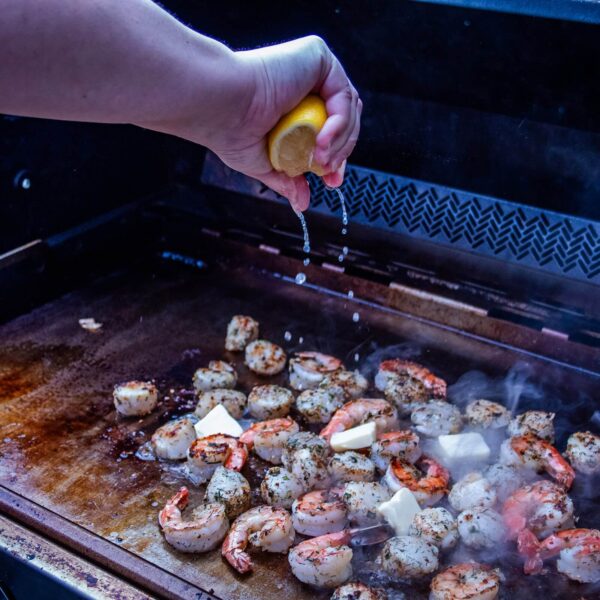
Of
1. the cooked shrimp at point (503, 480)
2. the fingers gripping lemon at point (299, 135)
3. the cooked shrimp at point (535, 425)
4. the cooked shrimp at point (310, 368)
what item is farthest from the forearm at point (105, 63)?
the cooked shrimp at point (535, 425)

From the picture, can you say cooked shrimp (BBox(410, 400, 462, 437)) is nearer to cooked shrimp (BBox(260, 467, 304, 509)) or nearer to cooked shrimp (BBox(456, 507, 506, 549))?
cooked shrimp (BBox(456, 507, 506, 549))

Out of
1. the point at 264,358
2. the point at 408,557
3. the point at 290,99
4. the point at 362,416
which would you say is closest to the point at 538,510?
the point at 408,557

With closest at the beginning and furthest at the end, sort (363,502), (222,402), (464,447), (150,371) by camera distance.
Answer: (363,502) < (464,447) < (222,402) < (150,371)

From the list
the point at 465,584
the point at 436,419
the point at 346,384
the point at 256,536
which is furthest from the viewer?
the point at 346,384

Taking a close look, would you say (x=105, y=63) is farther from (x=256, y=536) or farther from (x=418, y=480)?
(x=418, y=480)

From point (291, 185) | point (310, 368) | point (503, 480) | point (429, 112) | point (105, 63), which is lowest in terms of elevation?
point (310, 368)

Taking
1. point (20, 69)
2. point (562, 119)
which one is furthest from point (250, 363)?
point (20, 69)

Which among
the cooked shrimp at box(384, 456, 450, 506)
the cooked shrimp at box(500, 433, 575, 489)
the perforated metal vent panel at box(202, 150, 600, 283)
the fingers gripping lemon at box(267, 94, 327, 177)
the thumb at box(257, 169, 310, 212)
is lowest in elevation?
the cooked shrimp at box(384, 456, 450, 506)

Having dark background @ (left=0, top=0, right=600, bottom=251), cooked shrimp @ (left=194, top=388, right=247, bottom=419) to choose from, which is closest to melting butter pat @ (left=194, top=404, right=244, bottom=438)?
cooked shrimp @ (left=194, top=388, right=247, bottom=419)
